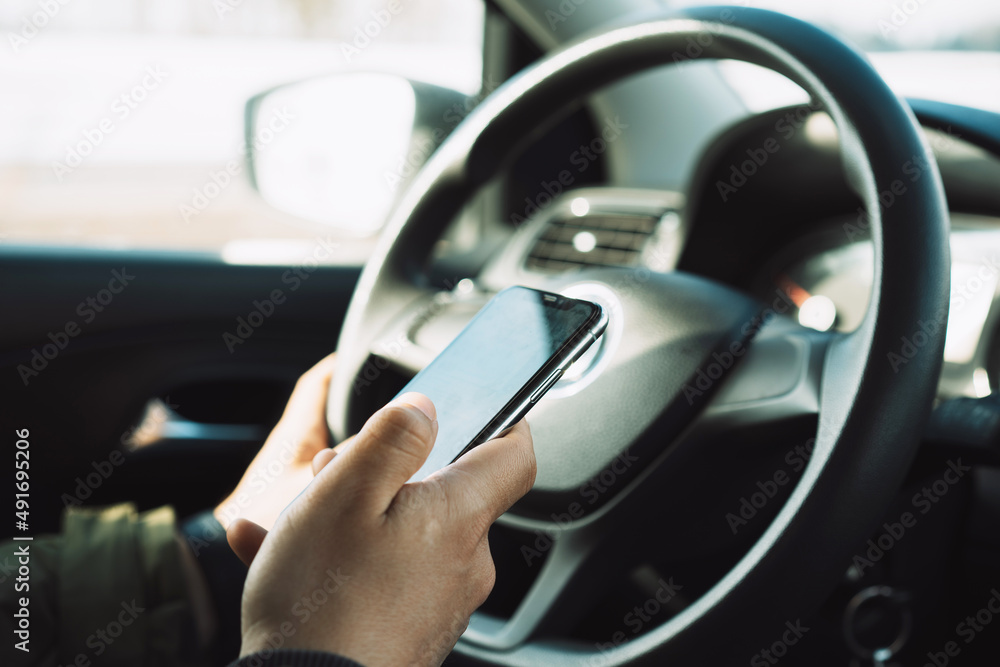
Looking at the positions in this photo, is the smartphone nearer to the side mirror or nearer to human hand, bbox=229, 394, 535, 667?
human hand, bbox=229, 394, 535, 667

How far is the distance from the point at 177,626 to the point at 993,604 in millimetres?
853

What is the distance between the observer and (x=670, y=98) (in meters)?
1.40

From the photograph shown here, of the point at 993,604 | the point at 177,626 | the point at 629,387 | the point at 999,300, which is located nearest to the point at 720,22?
the point at 629,387

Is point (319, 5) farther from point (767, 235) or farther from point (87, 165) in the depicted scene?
point (767, 235)

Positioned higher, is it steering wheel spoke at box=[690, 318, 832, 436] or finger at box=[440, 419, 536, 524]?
steering wheel spoke at box=[690, 318, 832, 436]

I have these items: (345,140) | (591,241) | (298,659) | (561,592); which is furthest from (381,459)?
(345,140)

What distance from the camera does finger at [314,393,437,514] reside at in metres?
0.48

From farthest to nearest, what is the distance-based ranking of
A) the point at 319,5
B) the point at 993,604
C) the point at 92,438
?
the point at 319,5, the point at 92,438, the point at 993,604

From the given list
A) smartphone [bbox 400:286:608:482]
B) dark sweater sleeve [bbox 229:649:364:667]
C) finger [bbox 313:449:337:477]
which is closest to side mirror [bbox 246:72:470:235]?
smartphone [bbox 400:286:608:482]

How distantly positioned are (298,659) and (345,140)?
1.53 metres

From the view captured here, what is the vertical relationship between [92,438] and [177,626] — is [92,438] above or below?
below

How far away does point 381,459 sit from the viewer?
48 cm

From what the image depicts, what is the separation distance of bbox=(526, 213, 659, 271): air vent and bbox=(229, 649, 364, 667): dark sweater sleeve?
0.81m

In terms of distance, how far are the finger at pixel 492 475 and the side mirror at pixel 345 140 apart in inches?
51.6
